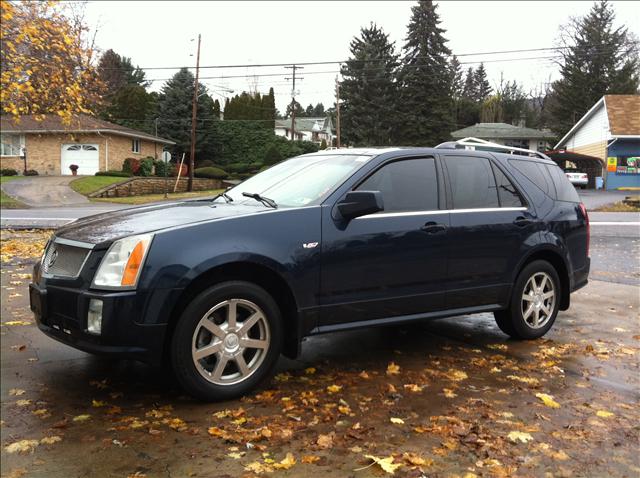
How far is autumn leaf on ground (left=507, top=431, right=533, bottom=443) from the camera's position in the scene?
336 cm

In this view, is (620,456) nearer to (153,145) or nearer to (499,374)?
(499,374)

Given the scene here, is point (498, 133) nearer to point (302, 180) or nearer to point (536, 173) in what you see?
point (536, 173)

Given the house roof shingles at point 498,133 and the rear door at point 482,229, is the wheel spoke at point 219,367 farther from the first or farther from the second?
the house roof shingles at point 498,133

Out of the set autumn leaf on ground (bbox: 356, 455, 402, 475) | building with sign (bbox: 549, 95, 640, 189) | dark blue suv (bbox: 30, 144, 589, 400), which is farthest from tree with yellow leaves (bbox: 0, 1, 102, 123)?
building with sign (bbox: 549, 95, 640, 189)

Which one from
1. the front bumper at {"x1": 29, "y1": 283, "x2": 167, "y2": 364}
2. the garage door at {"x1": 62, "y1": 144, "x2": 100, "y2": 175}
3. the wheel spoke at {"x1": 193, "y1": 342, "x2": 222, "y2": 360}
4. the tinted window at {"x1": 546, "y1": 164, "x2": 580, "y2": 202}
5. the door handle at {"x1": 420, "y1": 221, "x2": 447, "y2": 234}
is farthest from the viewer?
the garage door at {"x1": 62, "y1": 144, "x2": 100, "y2": 175}

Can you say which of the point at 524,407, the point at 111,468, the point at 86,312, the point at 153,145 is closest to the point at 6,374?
the point at 86,312

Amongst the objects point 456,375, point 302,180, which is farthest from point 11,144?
point 456,375

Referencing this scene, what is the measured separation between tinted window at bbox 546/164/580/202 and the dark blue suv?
32 centimetres

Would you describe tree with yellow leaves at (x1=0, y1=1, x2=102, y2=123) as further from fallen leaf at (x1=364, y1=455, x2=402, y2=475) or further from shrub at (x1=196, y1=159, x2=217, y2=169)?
shrub at (x1=196, y1=159, x2=217, y2=169)

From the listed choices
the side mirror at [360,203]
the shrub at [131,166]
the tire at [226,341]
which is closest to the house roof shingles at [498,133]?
the shrub at [131,166]

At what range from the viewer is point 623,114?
119ft

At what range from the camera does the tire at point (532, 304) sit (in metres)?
5.36

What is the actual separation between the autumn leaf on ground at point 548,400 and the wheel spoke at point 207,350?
7.54 feet

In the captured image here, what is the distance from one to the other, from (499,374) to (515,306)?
3.27ft
